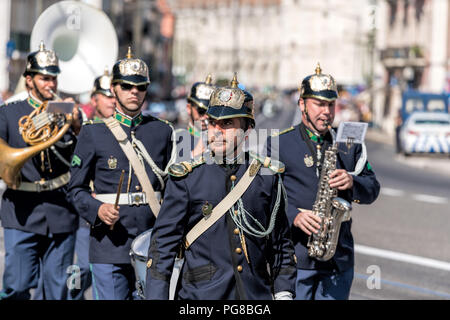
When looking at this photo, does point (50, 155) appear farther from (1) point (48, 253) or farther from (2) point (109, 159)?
(2) point (109, 159)

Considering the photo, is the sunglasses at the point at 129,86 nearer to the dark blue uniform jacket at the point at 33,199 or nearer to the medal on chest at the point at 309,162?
the medal on chest at the point at 309,162

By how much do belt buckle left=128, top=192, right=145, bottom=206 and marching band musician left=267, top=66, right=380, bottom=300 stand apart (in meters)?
0.91

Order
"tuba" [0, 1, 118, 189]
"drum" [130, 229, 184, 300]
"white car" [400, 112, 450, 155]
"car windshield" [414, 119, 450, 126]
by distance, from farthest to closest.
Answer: "car windshield" [414, 119, 450, 126] → "white car" [400, 112, 450, 155] → "tuba" [0, 1, 118, 189] → "drum" [130, 229, 184, 300]

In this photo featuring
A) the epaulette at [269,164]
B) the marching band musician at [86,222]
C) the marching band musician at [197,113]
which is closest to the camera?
the epaulette at [269,164]

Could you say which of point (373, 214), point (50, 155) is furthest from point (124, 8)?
point (50, 155)

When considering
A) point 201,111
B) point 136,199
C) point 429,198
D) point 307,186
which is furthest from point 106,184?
point 429,198

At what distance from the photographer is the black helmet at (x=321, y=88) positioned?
5.92m

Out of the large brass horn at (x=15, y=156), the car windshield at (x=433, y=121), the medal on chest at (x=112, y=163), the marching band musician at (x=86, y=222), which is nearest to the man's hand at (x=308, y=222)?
the medal on chest at (x=112, y=163)

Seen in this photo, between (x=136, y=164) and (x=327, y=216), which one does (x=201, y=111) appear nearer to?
(x=136, y=164)

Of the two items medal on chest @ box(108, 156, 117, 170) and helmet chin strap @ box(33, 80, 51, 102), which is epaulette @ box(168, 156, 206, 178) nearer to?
medal on chest @ box(108, 156, 117, 170)

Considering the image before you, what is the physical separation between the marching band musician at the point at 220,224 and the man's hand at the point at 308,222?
1.19m

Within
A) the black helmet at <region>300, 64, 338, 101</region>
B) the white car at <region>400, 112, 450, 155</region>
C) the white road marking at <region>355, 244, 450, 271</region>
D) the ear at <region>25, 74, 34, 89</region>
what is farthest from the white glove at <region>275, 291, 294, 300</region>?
the white car at <region>400, 112, 450, 155</region>

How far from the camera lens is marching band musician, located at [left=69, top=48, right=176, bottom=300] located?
5.95 m

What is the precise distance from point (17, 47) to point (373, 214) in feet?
108
